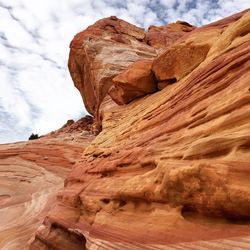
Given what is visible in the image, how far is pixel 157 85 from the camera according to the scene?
1155 cm

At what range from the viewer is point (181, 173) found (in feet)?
17.3

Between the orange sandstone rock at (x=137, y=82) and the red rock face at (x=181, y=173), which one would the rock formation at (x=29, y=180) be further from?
the orange sandstone rock at (x=137, y=82)

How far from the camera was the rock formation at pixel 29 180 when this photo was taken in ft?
40.1

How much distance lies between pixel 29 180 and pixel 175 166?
13.0 metres

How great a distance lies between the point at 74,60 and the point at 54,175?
857 cm

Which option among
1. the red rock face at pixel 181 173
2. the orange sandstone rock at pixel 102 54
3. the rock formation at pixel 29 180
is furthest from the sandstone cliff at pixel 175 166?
the orange sandstone rock at pixel 102 54

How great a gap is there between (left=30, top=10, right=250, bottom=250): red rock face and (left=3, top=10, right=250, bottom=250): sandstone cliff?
19mm

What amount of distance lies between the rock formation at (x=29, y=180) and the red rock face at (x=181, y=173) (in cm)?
268

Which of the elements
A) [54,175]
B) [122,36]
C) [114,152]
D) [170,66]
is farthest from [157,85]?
[122,36]

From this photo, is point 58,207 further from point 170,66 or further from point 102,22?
point 102,22

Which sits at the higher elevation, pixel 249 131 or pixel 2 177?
pixel 2 177

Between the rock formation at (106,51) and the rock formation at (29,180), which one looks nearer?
the rock formation at (29,180)

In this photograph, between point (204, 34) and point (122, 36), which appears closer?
point (204, 34)

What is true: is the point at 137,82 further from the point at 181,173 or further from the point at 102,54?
the point at 181,173
